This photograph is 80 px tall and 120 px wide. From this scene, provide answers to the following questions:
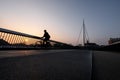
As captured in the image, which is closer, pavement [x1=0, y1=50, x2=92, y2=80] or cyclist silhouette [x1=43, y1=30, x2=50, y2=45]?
A: pavement [x1=0, y1=50, x2=92, y2=80]

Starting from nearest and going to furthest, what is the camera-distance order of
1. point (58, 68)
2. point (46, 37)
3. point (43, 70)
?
point (43, 70), point (58, 68), point (46, 37)

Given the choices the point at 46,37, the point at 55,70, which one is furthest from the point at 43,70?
the point at 46,37

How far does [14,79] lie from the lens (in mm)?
660

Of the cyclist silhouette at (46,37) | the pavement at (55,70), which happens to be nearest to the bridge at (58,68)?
the pavement at (55,70)

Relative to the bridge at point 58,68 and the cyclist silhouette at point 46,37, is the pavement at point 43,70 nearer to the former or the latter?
the bridge at point 58,68

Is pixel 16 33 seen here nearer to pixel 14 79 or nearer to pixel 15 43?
pixel 15 43

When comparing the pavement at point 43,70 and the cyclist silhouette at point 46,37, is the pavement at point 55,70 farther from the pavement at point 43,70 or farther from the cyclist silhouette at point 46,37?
the cyclist silhouette at point 46,37

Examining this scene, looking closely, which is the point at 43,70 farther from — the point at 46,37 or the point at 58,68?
the point at 46,37

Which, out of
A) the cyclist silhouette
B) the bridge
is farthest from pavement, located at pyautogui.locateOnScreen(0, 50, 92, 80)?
the cyclist silhouette

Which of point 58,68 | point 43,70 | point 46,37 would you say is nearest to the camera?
point 43,70

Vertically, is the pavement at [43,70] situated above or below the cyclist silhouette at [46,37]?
below

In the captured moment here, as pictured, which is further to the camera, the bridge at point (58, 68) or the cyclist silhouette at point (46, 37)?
the cyclist silhouette at point (46, 37)

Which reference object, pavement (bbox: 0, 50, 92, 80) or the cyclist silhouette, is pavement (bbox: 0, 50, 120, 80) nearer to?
pavement (bbox: 0, 50, 92, 80)

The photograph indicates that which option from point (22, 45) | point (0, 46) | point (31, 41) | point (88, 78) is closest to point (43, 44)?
point (31, 41)
